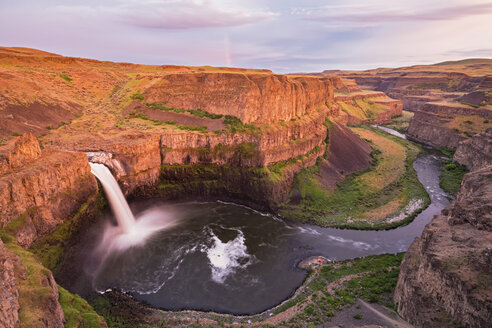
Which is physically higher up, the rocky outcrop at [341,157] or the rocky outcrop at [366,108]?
the rocky outcrop at [366,108]

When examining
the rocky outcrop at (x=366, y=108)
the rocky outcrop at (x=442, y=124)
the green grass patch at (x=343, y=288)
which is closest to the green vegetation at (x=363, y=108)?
the rocky outcrop at (x=366, y=108)

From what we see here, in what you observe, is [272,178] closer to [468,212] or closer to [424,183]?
[468,212]

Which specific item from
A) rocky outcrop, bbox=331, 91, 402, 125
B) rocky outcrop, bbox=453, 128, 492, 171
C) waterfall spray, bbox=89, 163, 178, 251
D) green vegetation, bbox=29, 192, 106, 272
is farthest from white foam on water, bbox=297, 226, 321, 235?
rocky outcrop, bbox=331, 91, 402, 125

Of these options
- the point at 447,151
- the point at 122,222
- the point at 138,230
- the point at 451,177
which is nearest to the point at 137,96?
the point at 122,222

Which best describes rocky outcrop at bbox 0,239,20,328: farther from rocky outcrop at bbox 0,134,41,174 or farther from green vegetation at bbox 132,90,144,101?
green vegetation at bbox 132,90,144,101

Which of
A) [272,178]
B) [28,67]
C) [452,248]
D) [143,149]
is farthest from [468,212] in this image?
[28,67]

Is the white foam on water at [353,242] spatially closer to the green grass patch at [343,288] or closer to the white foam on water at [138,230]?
the green grass patch at [343,288]

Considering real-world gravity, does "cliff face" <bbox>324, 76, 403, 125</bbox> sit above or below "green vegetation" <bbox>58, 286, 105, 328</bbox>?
above

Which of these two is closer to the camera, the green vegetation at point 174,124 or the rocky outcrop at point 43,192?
the rocky outcrop at point 43,192
